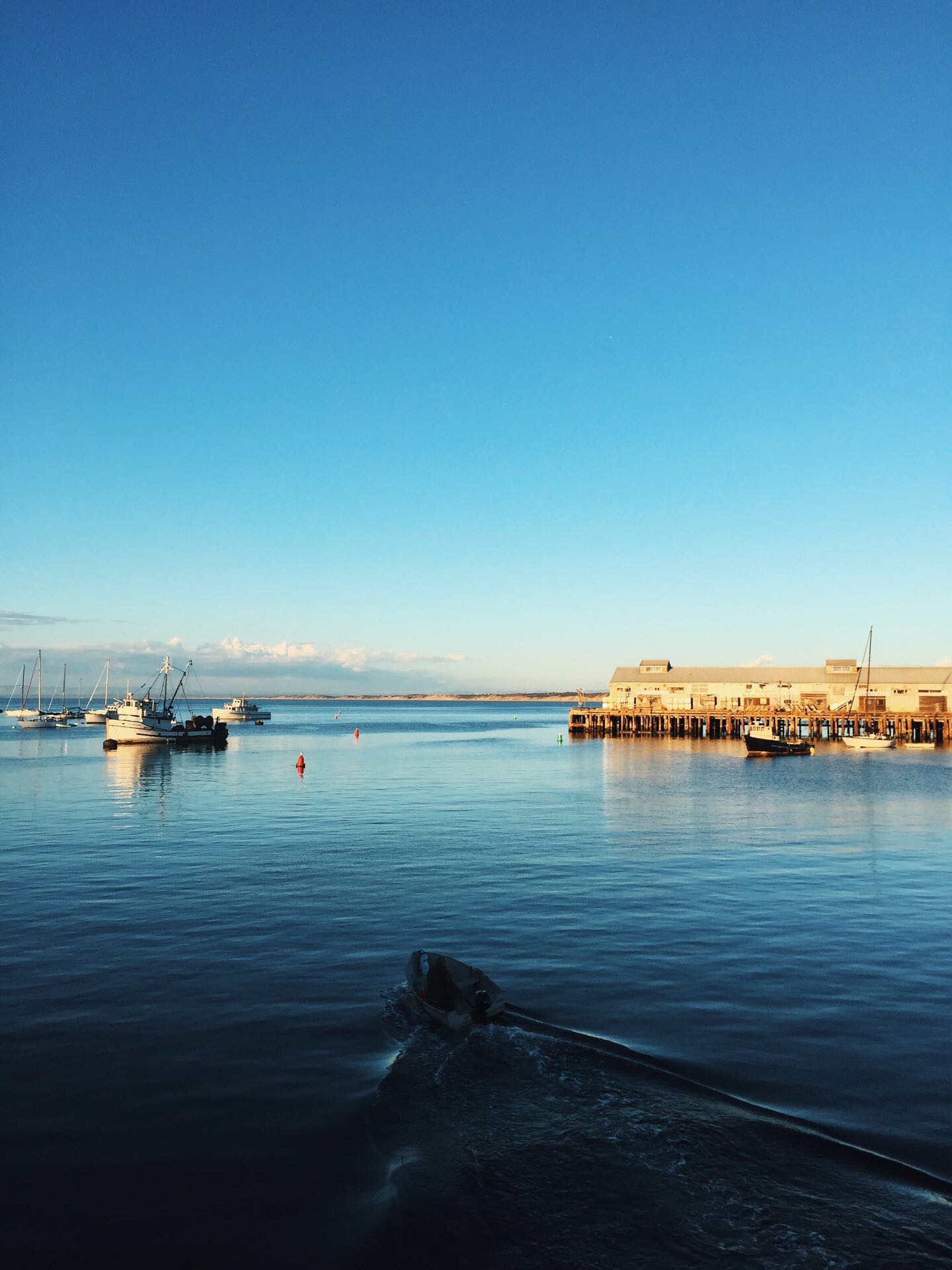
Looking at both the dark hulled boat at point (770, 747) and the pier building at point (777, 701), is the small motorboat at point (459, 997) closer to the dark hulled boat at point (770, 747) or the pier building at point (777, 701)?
the dark hulled boat at point (770, 747)

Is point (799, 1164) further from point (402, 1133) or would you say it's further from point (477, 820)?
point (477, 820)

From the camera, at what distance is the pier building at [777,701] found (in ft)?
454

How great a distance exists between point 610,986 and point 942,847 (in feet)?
95.6

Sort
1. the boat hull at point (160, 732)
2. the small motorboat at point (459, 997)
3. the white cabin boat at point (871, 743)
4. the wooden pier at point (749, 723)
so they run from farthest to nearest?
the wooden pier at point (749, 723) < the white cabin boat at point (871, 743) < the boat hull at point (160, 732) < the small motorboat at point (459, 997)

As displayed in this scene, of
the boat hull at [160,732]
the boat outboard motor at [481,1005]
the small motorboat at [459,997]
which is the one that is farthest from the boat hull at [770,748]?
the boat outboard motor at [481,1005]

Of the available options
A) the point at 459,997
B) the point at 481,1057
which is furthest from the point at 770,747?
the point at 481,1057

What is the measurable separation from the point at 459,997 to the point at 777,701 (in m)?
142

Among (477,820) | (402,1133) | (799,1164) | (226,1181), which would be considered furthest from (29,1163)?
(477,820)

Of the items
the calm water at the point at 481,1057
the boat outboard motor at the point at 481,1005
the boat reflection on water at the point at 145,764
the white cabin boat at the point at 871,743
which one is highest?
the boat outboard motor at the point at 481,1005

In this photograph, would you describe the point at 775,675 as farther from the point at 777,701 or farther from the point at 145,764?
the point at 145,764

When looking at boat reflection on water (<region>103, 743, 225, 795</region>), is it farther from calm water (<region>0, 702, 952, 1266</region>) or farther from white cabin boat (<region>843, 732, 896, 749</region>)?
white cabin boat (<region>843, 732, 896, 749</region>)

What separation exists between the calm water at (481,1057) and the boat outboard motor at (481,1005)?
634mm

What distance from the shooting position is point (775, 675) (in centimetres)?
15338

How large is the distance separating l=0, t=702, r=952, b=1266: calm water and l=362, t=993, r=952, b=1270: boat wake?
2.0 inches
